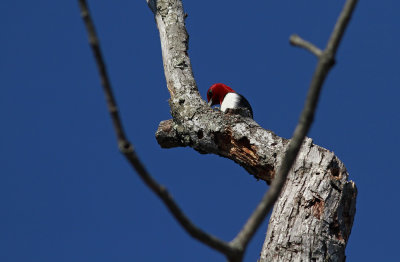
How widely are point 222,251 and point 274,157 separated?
2355 millimetres

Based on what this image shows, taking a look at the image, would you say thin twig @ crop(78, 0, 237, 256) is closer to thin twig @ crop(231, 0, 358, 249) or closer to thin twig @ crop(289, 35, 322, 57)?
thin twig @ crop(231, 0, 358, 249)

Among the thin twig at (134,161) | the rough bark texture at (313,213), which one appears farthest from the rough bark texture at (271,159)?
the thin twig at (134,161)

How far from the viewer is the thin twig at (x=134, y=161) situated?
108 centimetres

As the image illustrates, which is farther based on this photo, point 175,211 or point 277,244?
point 277,244

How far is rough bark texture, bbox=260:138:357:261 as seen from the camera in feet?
9.82

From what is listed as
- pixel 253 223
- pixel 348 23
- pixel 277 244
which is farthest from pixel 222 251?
pixel 277 244

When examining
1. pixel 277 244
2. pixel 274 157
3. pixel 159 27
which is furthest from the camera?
pixel 159 27

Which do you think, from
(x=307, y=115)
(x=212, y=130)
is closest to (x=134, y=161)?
(x=307, y=115)

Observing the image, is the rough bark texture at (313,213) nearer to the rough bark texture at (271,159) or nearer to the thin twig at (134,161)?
the rough bark texture at (271,159)

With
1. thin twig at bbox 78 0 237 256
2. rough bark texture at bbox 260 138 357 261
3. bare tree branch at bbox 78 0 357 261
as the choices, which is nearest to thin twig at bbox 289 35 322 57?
bare tree branch at bbox 78 0 357 261

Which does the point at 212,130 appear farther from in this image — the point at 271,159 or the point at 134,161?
the point at 134,161

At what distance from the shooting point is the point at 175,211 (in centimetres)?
127

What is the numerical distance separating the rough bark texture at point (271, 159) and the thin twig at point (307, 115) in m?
1.75

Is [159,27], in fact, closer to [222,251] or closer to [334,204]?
[334,204]
